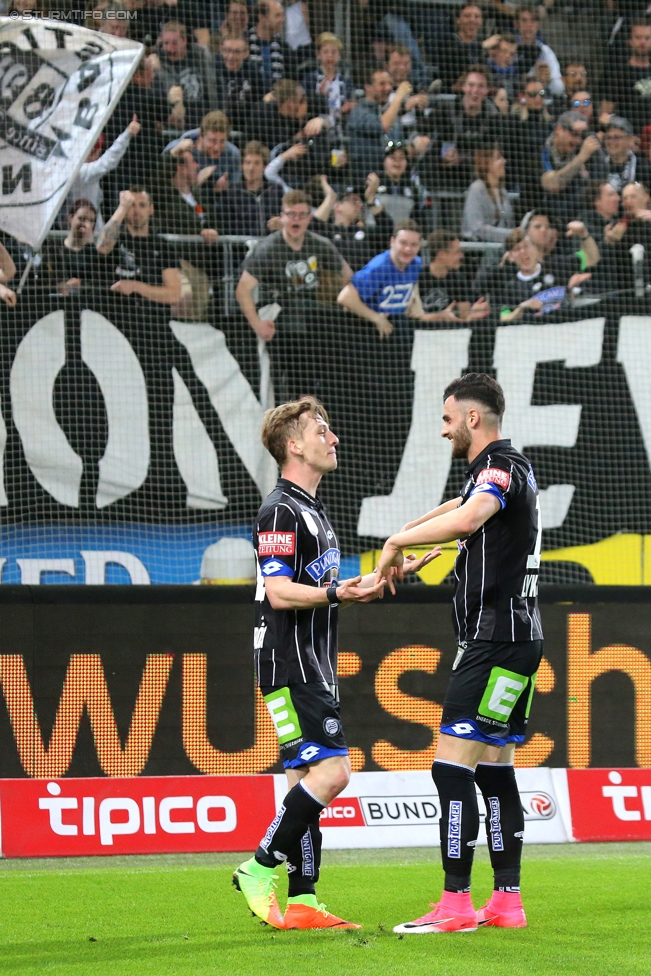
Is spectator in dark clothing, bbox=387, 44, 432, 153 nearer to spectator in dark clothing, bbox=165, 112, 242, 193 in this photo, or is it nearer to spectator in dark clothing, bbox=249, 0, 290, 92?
spectator in dark clothing, bbox=249, 0, 290, 92

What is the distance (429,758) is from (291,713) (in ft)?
12.5

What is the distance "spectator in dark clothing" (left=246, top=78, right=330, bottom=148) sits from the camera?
1066cm

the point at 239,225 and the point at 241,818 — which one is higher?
the point at 239,225

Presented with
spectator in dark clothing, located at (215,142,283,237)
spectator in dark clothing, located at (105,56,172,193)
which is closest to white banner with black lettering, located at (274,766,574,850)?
spectator in dark clothing, located at (215,142,283,237)

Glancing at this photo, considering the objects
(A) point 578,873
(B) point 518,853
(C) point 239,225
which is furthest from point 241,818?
(C) point 239,225

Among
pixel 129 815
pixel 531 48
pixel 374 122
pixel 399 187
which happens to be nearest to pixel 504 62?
pixel 531 48

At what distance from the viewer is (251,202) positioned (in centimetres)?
1038

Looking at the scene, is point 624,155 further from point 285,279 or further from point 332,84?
point 285,279

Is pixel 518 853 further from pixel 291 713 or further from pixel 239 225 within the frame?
pixel 239 225

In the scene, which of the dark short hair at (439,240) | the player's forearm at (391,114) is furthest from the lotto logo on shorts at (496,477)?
the player's forearm at (391,114)

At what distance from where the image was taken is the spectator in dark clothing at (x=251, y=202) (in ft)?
33.6

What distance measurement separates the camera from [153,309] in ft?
31.2

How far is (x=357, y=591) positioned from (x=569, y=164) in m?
7.89

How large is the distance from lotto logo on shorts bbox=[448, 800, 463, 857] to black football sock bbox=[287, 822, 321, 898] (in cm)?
50
